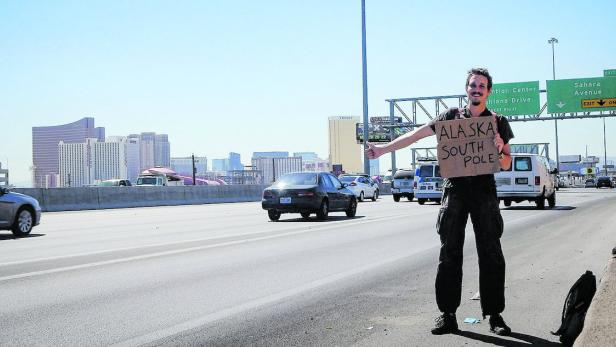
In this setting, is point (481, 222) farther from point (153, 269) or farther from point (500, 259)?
point (153, 269)

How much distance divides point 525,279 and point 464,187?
303cm

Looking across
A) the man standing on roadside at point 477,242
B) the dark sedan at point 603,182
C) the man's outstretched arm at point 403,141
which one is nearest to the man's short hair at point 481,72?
the man standing on roadside at point 477,242

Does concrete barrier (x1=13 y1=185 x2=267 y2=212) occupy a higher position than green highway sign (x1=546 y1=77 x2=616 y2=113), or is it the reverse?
green highway sign (x1=546 y1=77 x2=616 y2=113)

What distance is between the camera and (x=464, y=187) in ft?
16.7

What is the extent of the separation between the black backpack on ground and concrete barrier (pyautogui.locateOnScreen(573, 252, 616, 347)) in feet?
0.26

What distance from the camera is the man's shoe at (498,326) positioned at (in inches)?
194

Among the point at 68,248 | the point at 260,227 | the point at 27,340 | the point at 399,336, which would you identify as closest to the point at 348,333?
the point at 399,336

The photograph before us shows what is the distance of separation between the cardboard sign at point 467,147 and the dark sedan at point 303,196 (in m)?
13.8

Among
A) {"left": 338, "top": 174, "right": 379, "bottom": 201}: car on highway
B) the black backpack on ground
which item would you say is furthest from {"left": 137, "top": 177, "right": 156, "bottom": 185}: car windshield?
the black backpack on ground

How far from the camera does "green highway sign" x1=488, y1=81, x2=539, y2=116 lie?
5162cm

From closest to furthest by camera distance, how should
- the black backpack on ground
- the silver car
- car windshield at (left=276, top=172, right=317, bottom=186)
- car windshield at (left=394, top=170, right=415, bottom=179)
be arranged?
the black backpack on ground
the silver car
car windshield at (left=276, top=172, right=317, bottom=186)
car windshield at (left=394, top=170, right=415, bottom=179)

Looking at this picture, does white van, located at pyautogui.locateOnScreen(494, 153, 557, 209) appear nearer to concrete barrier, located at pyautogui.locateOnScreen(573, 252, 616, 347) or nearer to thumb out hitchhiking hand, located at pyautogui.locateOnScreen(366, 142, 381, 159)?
thumb out hitchhiking hand, located at pyautogui.locateOnScreen(366, 142, 381, 159)

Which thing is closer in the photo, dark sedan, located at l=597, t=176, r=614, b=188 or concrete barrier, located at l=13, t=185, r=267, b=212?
concrete barrier, located at l=13, t=185, r=267, b=212

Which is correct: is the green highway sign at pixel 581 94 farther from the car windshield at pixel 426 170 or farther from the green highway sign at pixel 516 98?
the car windshield at pixel 426 170
